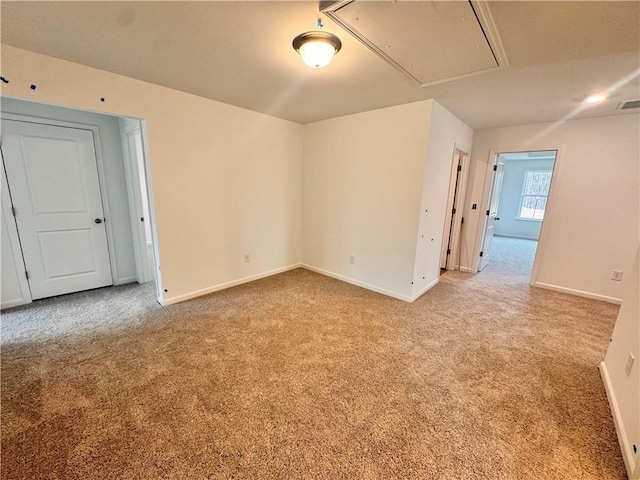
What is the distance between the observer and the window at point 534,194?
7902mm

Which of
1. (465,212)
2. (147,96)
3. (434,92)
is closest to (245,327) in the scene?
(147,96)

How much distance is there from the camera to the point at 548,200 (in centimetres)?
386

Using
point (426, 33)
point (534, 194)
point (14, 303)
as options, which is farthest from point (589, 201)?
point (14, 303)

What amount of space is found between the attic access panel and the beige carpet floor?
2351mm

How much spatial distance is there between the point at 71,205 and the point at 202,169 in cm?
170

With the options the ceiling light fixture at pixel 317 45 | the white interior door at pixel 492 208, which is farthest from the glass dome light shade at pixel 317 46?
the white interior door at pixel 492 208

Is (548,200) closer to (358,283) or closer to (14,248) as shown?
(358,283)

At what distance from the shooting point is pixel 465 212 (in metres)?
4.63

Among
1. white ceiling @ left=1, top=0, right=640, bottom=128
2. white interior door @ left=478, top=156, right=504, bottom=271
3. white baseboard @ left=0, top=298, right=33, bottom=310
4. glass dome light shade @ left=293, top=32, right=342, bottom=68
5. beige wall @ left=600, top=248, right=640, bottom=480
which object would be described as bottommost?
white baseboard @ left=0, top=298, right=33, bottom=310

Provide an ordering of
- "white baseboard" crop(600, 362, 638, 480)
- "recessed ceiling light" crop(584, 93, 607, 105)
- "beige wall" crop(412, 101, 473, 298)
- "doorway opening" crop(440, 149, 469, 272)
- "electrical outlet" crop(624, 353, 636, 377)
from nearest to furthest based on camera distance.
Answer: "white baseboard" crop(600, 362, 638, 480) → "electrical outlet" crop(624, 353, 636, 377) → "recessed ceiling light" crop(584, 93, 607, 105) → "beige wall" crop(412, 101, 473, 298) → "doorway opening" crop(440, 149, 469, 272)

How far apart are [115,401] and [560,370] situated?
3333mm

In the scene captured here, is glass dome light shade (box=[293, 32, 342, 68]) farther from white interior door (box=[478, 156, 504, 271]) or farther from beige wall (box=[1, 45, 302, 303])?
white interior door (box=[478, 156, 504, 271])

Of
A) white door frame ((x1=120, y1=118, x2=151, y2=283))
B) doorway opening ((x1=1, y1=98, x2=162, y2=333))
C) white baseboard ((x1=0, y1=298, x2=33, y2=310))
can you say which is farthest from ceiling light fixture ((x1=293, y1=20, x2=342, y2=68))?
white baseboard ((x1=0, y1=298, x2=33, y2=310))

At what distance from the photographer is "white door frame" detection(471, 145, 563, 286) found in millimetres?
3770
